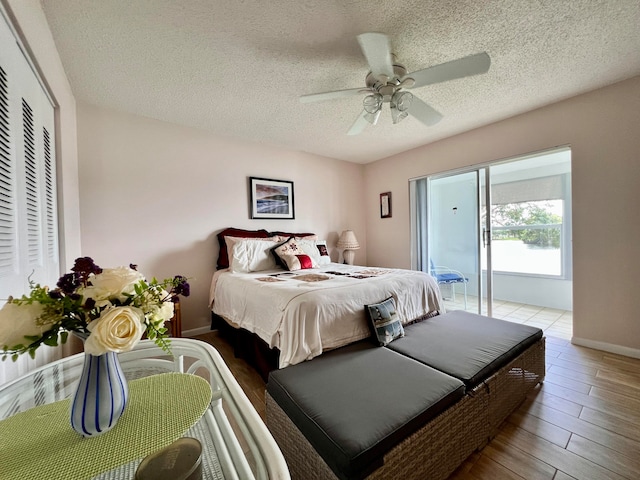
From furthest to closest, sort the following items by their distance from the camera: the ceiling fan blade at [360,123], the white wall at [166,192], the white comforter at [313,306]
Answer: the white wall at [166,192] → the ceiling fan blade at [360,123] → the white comforter at [313,306]

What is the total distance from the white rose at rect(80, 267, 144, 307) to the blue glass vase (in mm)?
133

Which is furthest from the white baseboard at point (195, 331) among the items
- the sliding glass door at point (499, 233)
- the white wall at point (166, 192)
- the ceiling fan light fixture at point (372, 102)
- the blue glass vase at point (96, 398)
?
the sliding glass door at point (499, 233)

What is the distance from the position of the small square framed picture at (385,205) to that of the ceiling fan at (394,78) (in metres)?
2.06

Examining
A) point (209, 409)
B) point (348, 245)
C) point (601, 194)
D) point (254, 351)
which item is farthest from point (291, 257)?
point (601, 194)

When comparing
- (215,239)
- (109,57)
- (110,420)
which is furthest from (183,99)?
(110,420)

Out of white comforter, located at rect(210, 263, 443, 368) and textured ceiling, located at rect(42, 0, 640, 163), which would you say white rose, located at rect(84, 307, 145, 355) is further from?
textured ceiling, located at rect(42, 0, 640, 163)

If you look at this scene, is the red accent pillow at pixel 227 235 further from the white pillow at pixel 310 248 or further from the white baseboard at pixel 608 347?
the white baseboard at pixel 608 347

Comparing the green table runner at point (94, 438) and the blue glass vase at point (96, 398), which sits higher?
the blue glass vase at point (96, 398)

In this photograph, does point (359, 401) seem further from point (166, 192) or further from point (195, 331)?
point (166, 192)

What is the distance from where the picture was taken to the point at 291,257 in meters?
2.98

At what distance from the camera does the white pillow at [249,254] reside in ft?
9.32

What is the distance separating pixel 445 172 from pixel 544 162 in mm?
1571

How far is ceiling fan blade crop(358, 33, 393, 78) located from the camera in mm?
1400

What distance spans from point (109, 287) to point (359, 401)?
3.46 feet
